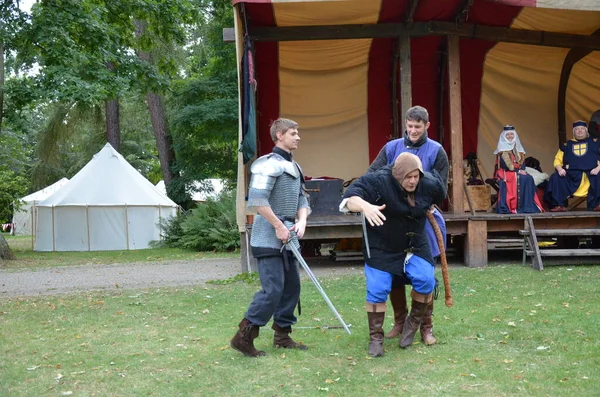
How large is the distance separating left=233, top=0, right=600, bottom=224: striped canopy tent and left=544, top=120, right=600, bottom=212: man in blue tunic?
1.66 m

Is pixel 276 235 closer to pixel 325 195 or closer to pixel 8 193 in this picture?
pixel 325 195

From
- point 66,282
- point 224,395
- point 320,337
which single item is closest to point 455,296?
point 320,337

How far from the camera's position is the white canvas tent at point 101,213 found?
2148 centimetres

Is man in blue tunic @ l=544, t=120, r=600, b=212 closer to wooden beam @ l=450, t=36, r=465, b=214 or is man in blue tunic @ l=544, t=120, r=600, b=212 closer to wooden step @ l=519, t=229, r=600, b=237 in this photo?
wooden step @ l=519, t=229, r=600, b=237

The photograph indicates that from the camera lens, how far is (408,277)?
16.1 ft

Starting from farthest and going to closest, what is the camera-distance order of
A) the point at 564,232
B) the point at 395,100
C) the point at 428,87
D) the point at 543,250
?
the point at 428,87
the point at 395,100
the point at 564,232
the point at 543,250

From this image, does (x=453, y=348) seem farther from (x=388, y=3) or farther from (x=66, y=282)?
(x=66, y=282)

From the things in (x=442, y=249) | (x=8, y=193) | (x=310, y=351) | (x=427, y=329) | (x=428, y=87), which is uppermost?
(x=428, y=87)

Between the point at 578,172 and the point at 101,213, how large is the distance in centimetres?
1473

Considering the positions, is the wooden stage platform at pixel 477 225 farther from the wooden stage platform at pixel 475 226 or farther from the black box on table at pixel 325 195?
the black box on table at pixel 325 195

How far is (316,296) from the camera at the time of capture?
24.8 ft

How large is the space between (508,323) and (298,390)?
225 centimetres

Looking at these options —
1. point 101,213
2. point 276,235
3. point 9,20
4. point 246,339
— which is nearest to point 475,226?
point 276,235

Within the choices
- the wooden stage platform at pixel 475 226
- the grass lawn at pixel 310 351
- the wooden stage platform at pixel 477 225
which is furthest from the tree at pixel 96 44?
the grass lawn at pixel 310 351
